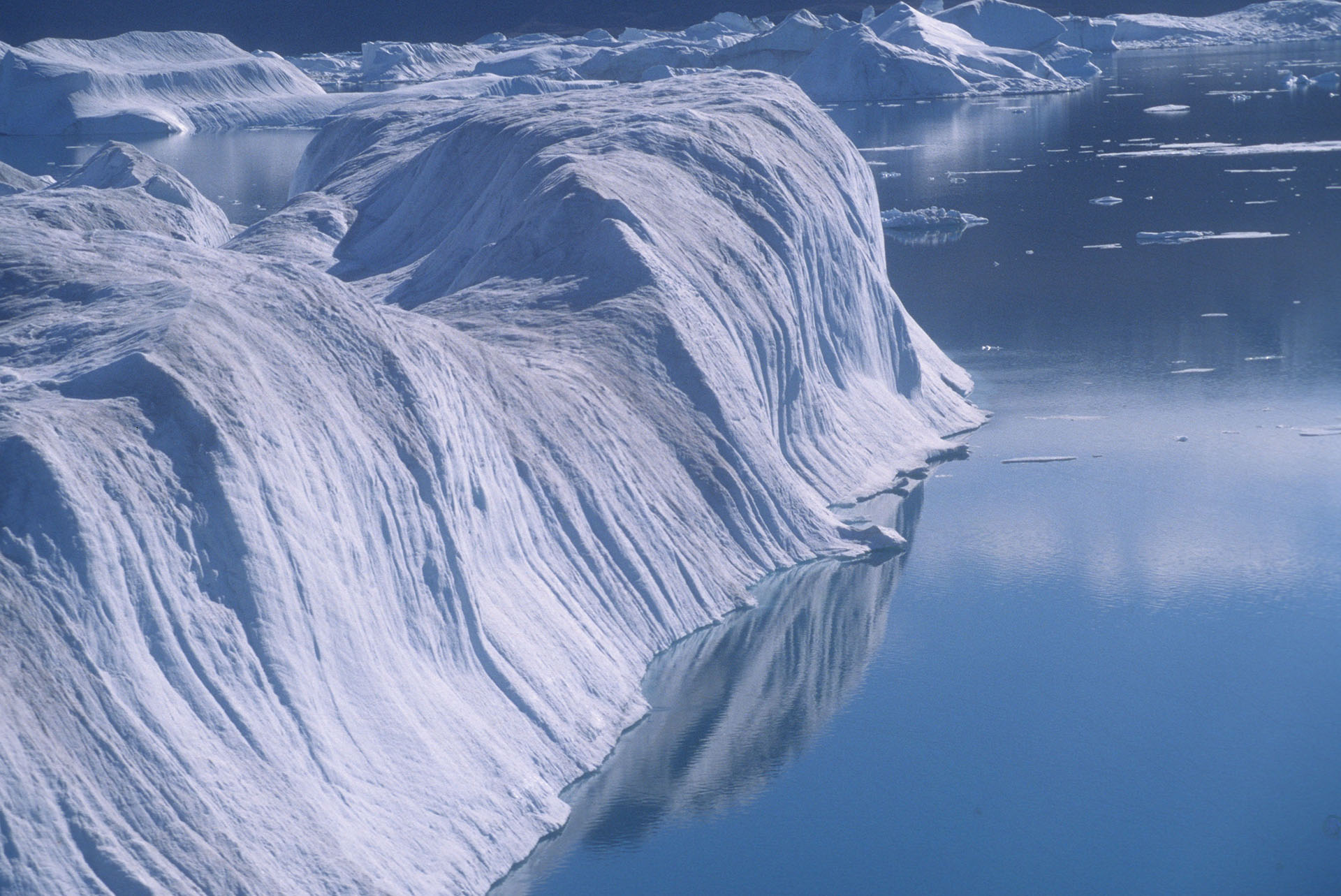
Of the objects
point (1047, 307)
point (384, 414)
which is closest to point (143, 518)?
point (384, 414)

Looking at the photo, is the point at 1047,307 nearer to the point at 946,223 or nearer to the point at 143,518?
the point at 946,223

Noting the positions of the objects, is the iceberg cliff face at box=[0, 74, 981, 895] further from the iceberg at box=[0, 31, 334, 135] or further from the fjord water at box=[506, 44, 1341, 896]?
the iceberg at box=[0, 31, 334, 135]

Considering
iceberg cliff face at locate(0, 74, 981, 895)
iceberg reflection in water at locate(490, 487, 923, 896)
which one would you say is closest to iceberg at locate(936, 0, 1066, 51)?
iceberg cliff face at locate(0, 74, 981, 895)

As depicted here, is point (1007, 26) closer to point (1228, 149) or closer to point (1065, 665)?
point (1228, 149)

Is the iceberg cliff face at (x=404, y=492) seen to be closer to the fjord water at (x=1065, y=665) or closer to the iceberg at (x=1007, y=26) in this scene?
the fjord water at (x=1065, y=665)

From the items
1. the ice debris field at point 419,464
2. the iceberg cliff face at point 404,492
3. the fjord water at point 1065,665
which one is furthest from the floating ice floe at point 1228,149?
the iceberg cliff face at point 404,492

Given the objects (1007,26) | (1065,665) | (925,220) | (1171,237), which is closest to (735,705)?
(1065,665)
